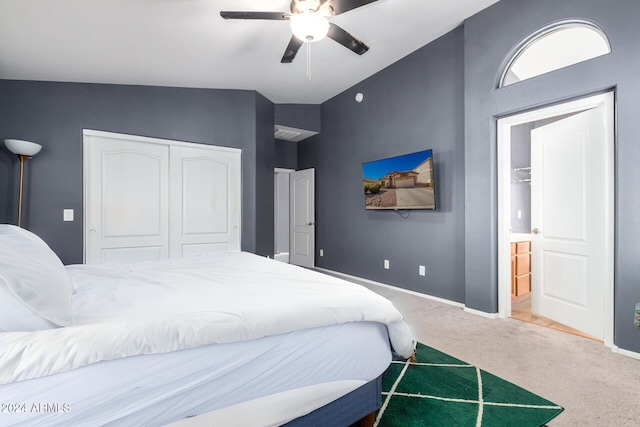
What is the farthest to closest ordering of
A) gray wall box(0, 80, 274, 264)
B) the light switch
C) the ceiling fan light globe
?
the light switch, gray wall box(0, 80, 274, 264), the ceiling fan light globe

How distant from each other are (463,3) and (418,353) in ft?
10.2

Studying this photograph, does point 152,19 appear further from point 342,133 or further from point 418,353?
point 418,353

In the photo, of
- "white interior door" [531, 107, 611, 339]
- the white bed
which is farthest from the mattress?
"white interior door" [531, 107, 611, 339]

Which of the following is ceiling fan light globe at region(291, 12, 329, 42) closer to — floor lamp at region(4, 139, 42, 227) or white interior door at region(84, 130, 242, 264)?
white interior door at region(84, 130, 242, 264)

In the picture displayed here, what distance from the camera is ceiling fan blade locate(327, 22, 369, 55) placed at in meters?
2.23

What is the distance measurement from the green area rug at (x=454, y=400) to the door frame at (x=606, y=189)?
1224mm

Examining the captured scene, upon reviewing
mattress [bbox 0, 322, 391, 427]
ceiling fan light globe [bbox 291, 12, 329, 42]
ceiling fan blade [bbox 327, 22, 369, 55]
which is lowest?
mattress [bbox 0, 322, 391, 427]

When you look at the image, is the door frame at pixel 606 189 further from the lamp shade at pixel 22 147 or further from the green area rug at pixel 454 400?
the lamp shade at pixel 22 147

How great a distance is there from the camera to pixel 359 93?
15.4 ft

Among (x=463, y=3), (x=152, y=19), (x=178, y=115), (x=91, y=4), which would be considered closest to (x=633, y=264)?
(x=463, y=3)

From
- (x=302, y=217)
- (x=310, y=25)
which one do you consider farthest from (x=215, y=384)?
(x=302, y=217)

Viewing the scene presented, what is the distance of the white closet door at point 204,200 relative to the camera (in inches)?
157

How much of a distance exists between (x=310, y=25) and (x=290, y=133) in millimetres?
3675

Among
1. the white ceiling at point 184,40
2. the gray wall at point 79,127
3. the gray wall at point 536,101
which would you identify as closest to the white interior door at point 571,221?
the gray wall at point 536,101
